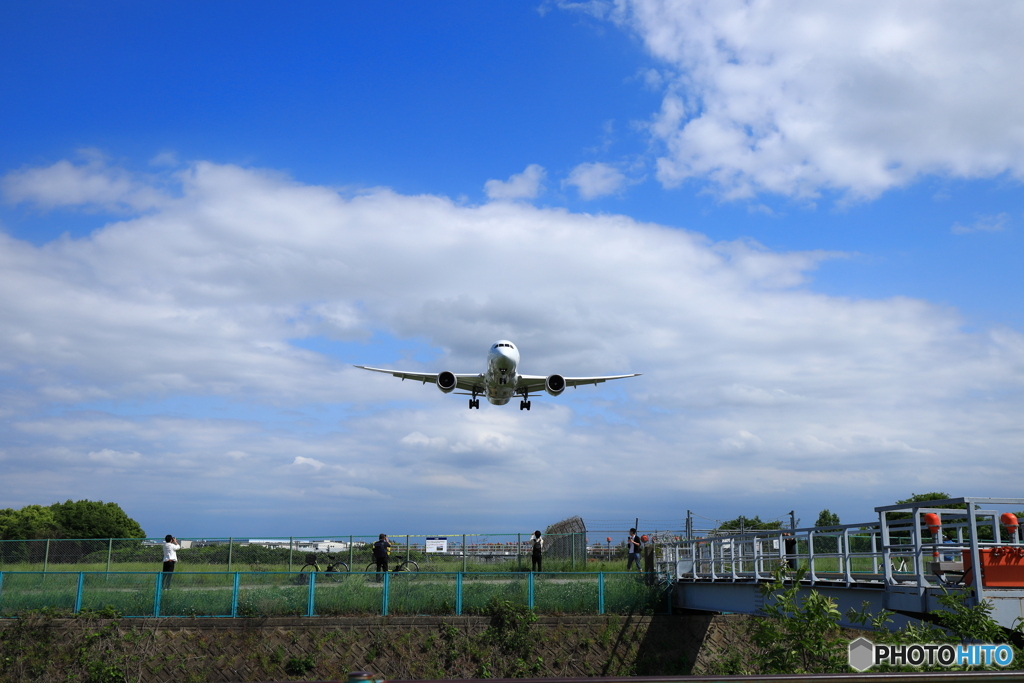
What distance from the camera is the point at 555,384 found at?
139 ft

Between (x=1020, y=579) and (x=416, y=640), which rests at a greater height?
(x=1020, y=579)

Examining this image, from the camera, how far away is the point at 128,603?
2367 centimetres

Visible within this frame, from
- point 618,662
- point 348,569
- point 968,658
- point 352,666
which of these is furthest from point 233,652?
point 968,658

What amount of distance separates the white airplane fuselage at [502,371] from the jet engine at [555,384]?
1776 millimetres

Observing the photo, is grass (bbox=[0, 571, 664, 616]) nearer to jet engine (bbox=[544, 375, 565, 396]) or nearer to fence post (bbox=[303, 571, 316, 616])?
fence post (bbox=[303, 571, 316, 616])

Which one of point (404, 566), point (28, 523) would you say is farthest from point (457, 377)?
point (28, 523)

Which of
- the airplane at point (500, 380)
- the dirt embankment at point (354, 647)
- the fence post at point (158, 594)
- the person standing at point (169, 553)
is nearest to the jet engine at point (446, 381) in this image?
the airplane at point (500, 380)

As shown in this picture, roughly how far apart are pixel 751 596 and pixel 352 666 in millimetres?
11913

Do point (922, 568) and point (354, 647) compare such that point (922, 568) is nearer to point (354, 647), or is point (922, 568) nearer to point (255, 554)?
point (354, 647)

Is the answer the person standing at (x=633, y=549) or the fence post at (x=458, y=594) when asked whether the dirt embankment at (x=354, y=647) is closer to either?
the fence post at (x=458, y=594)

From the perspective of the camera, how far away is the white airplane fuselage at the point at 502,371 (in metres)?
38.5

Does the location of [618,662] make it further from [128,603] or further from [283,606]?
[128,603]

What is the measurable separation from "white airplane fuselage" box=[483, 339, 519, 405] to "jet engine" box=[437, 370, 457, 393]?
196 centimetres

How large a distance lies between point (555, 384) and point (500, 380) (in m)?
3.89
